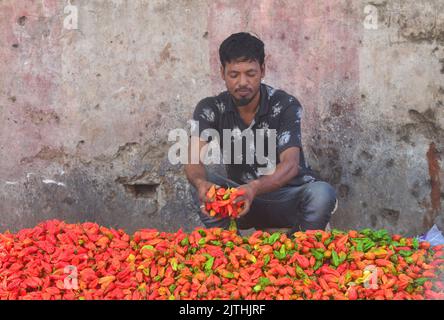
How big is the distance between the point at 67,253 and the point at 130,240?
16.5 inches

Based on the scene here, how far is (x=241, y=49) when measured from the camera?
19.7 ft

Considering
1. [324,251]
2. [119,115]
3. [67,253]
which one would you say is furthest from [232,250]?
[119,115]

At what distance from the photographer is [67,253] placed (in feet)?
16.5

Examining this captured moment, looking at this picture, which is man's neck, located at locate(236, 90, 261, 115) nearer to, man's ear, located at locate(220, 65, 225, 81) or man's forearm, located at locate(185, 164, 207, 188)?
man's ear, located at locate(220, 65, 225, 81)

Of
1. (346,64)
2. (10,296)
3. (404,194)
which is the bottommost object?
(10,296)

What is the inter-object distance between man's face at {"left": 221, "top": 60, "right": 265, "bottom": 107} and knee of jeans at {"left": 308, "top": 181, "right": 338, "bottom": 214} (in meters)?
0.74

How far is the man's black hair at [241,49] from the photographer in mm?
5965

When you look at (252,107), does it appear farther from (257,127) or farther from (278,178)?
(278,178)

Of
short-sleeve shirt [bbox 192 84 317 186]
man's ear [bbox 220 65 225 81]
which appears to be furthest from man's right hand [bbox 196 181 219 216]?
man's ear [bbox 220 65 225 81]

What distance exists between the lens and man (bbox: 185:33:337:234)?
585cm

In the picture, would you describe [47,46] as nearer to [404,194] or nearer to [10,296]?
[10,296]

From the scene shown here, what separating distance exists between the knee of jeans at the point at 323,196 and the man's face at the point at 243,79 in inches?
29.2

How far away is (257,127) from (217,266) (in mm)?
1381

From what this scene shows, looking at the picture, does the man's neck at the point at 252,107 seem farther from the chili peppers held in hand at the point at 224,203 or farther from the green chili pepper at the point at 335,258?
the green chili pepper at the point at 335,258
